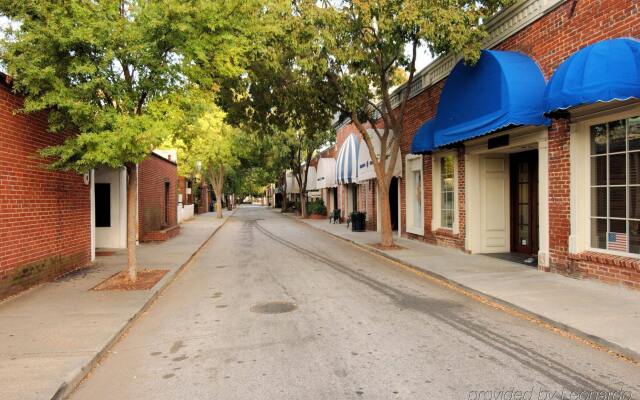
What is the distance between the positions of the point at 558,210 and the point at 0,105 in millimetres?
10375

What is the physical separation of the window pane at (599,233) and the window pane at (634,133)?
57.9 inches

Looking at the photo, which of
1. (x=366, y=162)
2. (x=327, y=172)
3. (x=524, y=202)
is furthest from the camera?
(x=327, y=172)

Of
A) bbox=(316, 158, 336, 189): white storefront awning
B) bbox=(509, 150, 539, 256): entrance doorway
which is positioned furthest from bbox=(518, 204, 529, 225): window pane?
bbox=(316, 158, 336, 189): white storefront awning

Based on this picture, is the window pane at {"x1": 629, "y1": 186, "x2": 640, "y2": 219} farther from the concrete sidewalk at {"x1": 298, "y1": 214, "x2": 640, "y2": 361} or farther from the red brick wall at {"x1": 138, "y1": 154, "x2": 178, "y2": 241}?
the red brick wall at {"x1": 138, "y1": 154, "x2": 178, "y2": 241}

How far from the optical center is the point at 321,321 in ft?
21.7

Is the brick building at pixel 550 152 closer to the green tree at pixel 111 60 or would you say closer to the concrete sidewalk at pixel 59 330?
the green tree at pixel 111 60

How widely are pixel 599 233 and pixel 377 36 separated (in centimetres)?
767

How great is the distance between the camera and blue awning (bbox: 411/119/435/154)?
14.4 m

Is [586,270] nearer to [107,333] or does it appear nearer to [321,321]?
[321,321]

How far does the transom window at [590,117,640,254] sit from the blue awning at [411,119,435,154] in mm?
5776

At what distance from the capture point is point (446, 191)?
1512 cm

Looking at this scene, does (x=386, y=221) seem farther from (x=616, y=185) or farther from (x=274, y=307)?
(x=274, y=307)

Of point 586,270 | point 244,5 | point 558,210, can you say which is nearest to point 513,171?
point 558,210

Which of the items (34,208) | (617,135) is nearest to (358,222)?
(617,135)
